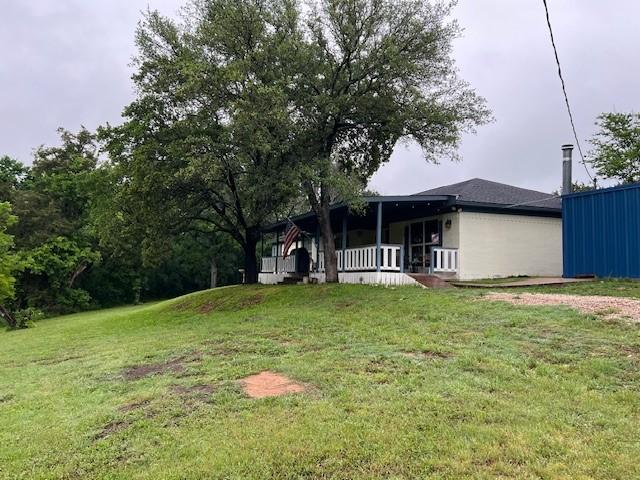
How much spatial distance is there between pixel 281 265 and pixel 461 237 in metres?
9.86

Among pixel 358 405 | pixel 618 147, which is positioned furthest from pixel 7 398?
pixel 618 147

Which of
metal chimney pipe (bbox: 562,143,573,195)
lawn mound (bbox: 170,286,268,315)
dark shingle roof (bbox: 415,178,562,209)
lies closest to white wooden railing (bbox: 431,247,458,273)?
dark shingle roof (bbox: 415,178,562,209)

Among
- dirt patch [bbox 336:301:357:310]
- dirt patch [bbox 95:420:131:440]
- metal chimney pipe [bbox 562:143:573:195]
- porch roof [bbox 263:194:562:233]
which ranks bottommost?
dirt patch [bbox 95:420:131:440]

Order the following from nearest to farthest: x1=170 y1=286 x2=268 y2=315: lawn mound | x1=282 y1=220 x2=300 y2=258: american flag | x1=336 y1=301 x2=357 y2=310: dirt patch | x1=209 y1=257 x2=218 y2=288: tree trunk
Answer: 1. x1=336 y1=301 x2=357 y2=310: dirt patch
2. x1=170 y1=286 x2=268 y2=315: lawn mound
3. x1=282 y1=220 x2=300 y2=258: american flag
4. x1=209 y1=257 x2=218 y2=288: tree trunk

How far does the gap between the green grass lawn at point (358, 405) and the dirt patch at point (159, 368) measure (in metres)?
0.04

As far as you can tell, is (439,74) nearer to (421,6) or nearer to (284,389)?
(421,6)

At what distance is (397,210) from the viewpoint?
17.9 m

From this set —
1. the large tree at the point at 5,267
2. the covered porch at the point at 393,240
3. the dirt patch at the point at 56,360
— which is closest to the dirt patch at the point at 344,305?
the covered porch at the point at 393,240

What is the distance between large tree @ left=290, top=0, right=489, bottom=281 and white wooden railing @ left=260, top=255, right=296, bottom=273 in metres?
7.10

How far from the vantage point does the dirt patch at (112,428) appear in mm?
4691

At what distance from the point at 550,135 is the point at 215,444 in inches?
859

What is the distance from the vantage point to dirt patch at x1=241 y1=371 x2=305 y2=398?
5.47 meters

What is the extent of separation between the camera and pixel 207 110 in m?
14.1

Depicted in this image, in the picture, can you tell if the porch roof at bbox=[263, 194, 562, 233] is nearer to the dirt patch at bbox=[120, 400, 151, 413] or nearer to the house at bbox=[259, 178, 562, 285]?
the house at bbox=[259, 178, 562, 285]
